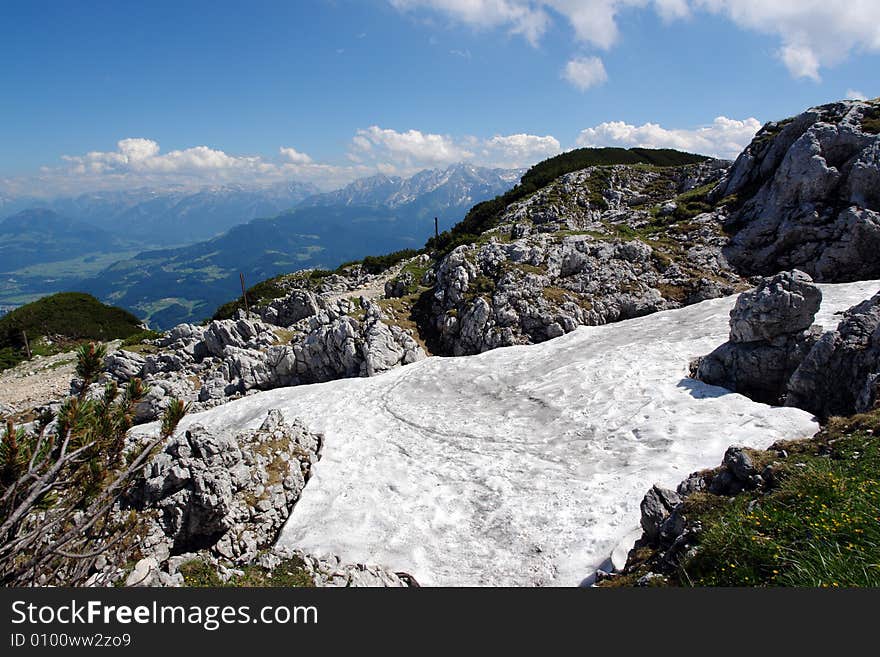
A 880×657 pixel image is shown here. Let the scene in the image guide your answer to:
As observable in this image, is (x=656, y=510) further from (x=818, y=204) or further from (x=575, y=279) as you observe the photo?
(x=818, y=204)

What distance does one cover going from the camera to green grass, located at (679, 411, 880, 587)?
6.57m

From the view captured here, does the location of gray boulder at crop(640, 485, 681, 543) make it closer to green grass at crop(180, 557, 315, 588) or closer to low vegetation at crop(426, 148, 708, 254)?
green grass at crop(180, 557, 315, 588)

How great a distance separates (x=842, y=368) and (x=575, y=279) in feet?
74.2

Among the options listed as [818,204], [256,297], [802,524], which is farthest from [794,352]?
[256,297]

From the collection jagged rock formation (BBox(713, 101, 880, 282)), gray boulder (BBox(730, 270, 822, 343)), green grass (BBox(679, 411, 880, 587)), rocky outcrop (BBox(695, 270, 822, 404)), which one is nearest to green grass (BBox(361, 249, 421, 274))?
jagged rock formation (BBox(713, 101, 880, 282))

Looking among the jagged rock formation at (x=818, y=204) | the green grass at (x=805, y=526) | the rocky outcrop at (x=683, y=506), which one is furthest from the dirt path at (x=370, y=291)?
the green grass at (x=805, y=526)

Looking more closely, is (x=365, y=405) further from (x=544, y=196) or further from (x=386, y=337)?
(x=544, y=196)

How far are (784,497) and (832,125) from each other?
1768 inches

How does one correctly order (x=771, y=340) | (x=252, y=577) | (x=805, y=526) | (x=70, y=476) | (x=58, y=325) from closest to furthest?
(x=70, y=476), (x=805, y=526), (x=252, y=577), (x=771, y=340), (x=58, y=325)

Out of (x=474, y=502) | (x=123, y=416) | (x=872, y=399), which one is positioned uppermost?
(x=123, y=416)

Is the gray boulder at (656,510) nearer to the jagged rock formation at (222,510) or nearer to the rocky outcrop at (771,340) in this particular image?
the jagged rock formation at (222,510)

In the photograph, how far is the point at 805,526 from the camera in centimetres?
764

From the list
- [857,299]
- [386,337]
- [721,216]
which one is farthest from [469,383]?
[721,216]

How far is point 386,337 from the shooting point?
3597 cm
